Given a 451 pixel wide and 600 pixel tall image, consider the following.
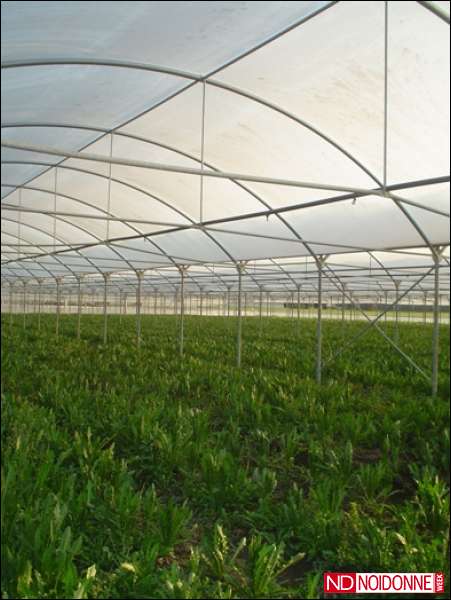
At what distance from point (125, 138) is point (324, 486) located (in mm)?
4828

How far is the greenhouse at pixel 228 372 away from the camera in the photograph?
304 cm

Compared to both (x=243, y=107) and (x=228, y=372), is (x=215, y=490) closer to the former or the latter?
(x=243, y=107)

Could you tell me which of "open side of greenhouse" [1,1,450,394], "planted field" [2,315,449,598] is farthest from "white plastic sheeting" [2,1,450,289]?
"planted field" [2,315,449,598]

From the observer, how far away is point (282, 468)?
462 cm

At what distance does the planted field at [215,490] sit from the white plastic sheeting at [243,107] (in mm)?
2218

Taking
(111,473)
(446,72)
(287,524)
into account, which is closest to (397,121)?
(446,72)

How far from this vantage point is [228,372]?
8.42 metres

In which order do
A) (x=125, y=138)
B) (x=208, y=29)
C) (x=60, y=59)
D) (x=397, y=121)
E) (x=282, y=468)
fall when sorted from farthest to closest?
(x=125, y=138), (x=397, y=121), (x=282, y=468), (x=60, y=59), (x=208, y=29)

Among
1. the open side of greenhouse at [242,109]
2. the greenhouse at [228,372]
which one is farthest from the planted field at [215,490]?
the open side of greenhouse at [242,109]

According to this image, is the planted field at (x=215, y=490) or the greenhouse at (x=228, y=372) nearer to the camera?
the planted field at (x=215, y=490)

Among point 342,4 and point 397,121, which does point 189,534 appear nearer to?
point 342,4

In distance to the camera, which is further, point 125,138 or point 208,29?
point 125,138

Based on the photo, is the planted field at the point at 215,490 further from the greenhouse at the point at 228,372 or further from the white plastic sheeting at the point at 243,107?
the white plastic sheeting at the point at 243,107

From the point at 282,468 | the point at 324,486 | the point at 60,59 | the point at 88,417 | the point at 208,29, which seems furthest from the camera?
the point at 88,417
